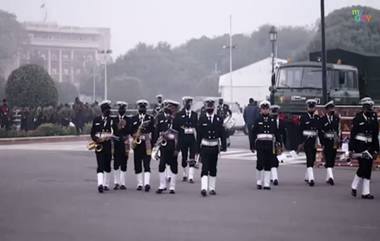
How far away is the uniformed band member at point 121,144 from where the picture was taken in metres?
16.1

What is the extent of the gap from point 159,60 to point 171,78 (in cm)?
298

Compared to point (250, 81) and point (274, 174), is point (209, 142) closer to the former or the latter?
point (274, 174)

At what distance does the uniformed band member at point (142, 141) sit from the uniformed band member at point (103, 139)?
1.86ft

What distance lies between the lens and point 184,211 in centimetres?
1260

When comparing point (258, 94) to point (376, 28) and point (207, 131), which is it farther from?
point (207, 131)

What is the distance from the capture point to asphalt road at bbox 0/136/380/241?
10375mm

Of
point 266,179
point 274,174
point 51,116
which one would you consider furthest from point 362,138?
point 51,116

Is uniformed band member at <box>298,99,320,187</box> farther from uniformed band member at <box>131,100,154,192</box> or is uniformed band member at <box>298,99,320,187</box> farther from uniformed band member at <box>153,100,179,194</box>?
uniformed band member at <box>131,100,154,192</box>

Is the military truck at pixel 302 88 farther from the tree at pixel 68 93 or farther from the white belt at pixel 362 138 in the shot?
the tree at pixel 68 93

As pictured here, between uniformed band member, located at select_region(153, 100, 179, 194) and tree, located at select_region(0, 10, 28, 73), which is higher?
tree, located at select_region(0, 10, 28, 73)

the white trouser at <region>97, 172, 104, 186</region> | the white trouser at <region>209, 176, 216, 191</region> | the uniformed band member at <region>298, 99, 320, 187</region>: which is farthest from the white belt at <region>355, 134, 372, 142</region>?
the white trouser at <region>97, 172, 104, 186</region>

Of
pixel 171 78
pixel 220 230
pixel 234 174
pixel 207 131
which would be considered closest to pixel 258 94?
pixel 171 78

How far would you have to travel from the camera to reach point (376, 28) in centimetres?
6384

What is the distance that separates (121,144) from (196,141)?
1.76 metres
